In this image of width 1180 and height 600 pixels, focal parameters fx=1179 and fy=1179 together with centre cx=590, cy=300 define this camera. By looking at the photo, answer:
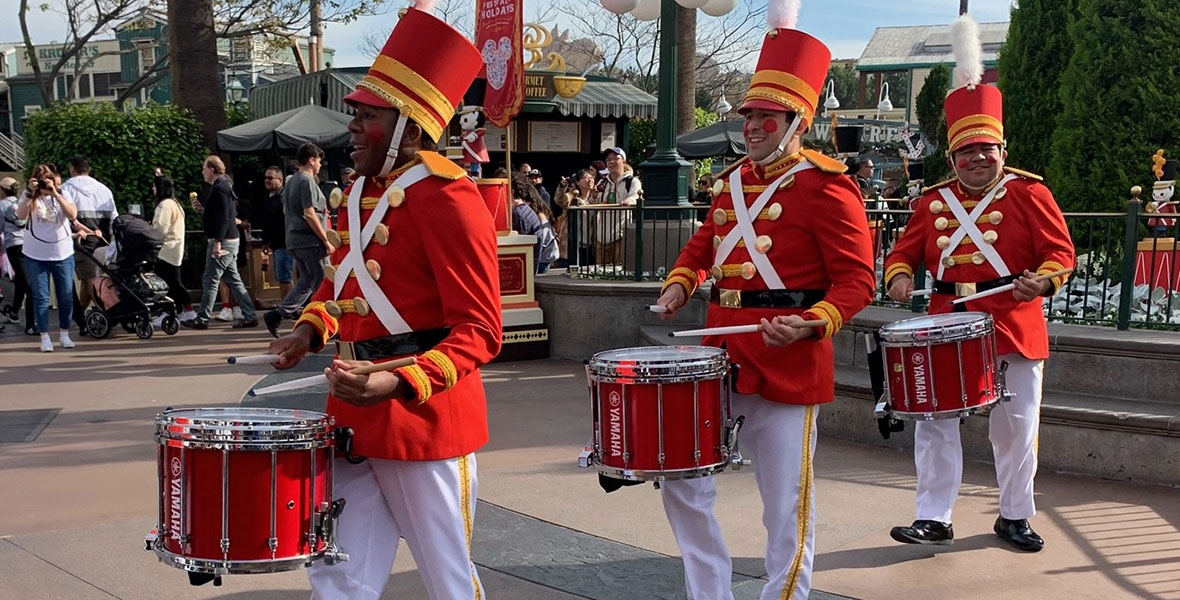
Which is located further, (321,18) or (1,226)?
(321,18)

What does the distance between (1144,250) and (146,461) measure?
7.15 meters

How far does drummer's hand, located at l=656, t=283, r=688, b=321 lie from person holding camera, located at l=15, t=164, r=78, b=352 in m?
8.39

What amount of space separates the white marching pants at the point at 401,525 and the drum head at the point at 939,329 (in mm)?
2190

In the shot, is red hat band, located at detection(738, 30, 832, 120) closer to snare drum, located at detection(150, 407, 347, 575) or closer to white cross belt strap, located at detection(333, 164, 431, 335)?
white cross belt strap, located at detection(333, 164, 431, 335)

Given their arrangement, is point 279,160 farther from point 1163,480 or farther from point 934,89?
point 934,89

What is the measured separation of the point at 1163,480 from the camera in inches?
255

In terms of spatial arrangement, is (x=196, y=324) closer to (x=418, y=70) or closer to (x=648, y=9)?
(x=648, y=9)

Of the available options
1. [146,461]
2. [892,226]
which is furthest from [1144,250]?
[146,461]

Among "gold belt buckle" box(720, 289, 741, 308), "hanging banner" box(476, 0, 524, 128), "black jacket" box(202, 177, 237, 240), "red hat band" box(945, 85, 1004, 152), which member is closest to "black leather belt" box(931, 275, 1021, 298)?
"red hat band" box(945, 85, 1004, 152)

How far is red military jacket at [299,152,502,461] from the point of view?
10.5ft

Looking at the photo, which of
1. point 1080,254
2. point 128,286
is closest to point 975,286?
point 1080,254

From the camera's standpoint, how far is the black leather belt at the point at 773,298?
14.2ft

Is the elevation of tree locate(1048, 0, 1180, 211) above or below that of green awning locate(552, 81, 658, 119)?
below

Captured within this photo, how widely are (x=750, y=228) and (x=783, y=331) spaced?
21.1 inches
